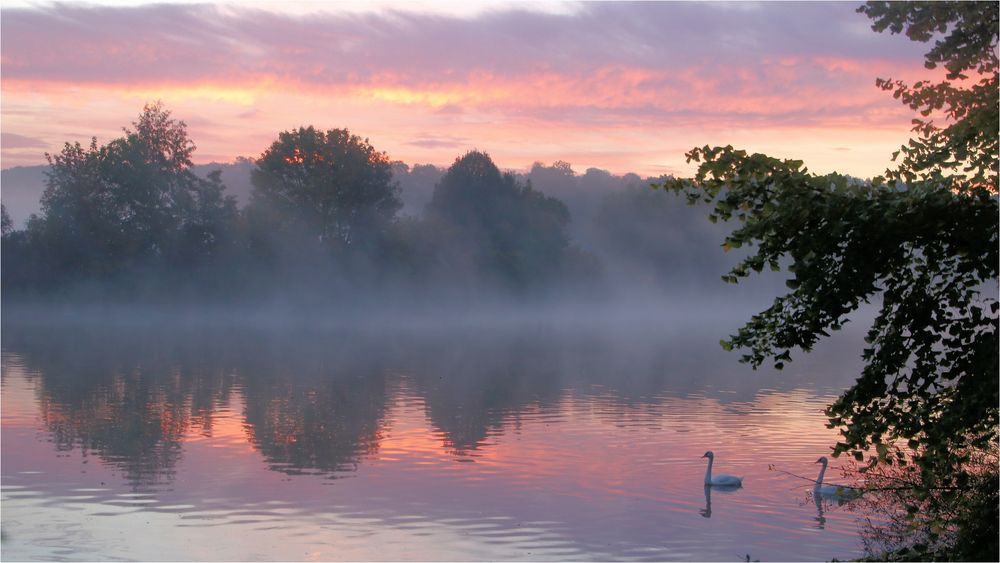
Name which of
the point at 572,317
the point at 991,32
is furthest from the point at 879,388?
the point at 572,317

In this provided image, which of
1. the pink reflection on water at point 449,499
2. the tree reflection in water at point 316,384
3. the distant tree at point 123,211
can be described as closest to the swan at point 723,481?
the pink reflection on water at point 449,499

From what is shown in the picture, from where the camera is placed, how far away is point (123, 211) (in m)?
82.5

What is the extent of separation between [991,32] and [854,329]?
252 ft

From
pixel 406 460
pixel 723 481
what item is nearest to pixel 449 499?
pixel 406 460

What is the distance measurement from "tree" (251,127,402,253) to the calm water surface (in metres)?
41.4

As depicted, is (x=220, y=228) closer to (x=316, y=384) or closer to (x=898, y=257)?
(x=316, y=384)

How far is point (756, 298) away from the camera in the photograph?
142250 millimetres

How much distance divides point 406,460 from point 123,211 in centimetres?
6425

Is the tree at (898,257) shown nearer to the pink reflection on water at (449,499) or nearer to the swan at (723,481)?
the pink reflection on water at (449,499)

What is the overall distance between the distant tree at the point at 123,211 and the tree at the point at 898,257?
74.8 metres

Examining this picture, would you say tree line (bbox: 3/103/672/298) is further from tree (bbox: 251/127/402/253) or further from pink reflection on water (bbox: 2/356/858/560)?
pink reflection on water (bbox: 2/356/858/560)

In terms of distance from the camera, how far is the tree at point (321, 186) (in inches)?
3440

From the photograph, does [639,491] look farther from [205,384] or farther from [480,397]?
[205,384]

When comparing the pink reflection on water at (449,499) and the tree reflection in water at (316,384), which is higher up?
the pink reflection on water at (449,499)
